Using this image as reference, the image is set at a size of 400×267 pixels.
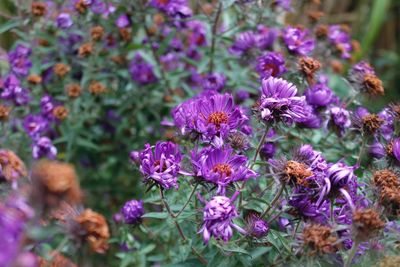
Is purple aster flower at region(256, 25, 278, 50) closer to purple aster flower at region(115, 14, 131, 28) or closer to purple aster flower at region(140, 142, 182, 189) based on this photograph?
purple aster flower at region(115, 14, 131, 28)

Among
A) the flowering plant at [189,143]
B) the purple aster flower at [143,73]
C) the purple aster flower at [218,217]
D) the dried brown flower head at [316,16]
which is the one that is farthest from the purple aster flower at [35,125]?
the dried brown flower head at [316,16]

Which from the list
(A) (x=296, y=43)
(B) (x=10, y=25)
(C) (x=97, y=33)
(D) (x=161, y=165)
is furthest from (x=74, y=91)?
(D) (x=161, y=165)

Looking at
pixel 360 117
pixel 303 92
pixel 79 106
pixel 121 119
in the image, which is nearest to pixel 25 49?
pixel 79 106

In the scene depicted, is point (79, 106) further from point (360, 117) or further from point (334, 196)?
point (334, 196)

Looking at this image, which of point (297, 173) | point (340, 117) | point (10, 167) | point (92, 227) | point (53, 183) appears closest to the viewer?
point (53, 183)

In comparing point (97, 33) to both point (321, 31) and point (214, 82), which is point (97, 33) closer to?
point (214, 82)

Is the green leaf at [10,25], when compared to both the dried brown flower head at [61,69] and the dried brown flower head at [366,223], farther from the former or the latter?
the dried brown flower head at [366,223]
